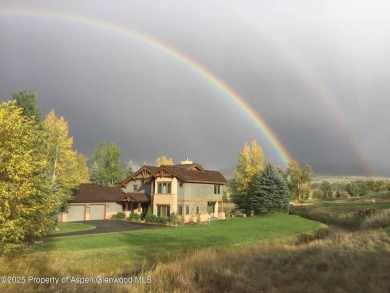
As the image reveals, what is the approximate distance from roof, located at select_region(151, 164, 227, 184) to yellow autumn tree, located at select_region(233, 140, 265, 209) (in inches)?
276

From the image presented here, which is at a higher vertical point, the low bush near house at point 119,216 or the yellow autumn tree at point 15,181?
the yellow autumn tree at point 15,181

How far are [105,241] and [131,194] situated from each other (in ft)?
84.1

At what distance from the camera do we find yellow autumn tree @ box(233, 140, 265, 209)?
207 feet

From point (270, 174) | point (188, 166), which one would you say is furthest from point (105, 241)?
point (270, 174)

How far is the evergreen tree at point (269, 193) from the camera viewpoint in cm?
5703

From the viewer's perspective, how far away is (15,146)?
16766 mm

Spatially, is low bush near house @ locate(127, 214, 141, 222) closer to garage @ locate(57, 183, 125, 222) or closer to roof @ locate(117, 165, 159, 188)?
garage @ locate(57, 183, 125, 222)

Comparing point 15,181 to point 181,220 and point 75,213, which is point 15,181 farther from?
point 75,213

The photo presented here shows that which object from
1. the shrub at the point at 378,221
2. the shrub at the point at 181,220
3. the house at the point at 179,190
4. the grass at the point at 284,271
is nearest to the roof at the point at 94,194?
the house at the point at 179,190

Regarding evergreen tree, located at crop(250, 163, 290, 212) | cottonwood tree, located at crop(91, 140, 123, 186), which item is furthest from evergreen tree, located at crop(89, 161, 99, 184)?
evergreen tree, located at crop(250, 163, 290, 212)

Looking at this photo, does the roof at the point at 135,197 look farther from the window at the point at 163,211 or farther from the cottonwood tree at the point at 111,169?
the cottonwood tree at the point at 111,169

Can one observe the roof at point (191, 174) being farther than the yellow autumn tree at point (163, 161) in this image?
No

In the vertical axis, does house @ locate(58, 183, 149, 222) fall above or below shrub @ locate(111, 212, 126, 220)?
above

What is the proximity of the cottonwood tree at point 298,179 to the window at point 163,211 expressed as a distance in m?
52.3
